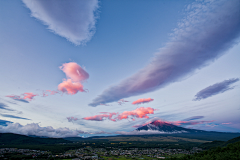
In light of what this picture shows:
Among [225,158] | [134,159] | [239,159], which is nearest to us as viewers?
[239,159]

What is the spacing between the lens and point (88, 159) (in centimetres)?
12738

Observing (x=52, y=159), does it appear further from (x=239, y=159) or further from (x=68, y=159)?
(x=239, y=159)

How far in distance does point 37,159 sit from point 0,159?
1317 inches

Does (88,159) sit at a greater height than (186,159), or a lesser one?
lesser

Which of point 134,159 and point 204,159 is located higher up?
point 204,159

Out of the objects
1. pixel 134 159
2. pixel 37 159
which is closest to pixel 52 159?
pixel 37 159

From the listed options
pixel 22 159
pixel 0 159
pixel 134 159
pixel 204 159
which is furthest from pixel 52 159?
pixel 204 159

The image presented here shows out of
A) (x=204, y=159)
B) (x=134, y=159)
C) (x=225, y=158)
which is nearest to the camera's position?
(x=225, y=158)

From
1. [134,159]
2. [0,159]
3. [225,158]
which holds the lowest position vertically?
[134,159]

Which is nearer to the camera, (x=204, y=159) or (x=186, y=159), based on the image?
(x=204, y=159)

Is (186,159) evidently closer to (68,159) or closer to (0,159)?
(68,159)

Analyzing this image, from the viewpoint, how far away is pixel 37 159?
127 metres

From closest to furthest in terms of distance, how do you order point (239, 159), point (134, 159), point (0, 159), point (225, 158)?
1. point (239, 159)
2. point (225, 158)
3. point (0, 159)
4. point (134, 159)

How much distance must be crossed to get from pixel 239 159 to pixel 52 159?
518ft
